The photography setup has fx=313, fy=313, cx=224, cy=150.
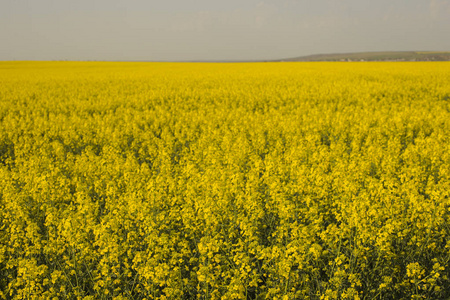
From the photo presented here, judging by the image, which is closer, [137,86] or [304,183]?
[304,183]

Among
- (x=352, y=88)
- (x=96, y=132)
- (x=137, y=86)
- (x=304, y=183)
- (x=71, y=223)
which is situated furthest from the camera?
(x=137, y=86)

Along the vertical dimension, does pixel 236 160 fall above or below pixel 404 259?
above

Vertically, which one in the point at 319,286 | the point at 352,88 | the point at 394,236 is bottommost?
the point at 319,286

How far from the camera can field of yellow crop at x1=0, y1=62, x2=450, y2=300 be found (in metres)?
3.63

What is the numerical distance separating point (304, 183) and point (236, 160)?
225 cm

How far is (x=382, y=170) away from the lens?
6.94 meters

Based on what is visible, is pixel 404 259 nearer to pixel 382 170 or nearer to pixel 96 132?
pixel 382 170

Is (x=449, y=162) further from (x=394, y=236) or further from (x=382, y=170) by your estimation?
(x=394, y=236)

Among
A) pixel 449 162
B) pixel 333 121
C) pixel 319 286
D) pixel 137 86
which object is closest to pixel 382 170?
pixel 449 162

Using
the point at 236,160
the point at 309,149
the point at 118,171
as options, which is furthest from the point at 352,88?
the point at 118,171

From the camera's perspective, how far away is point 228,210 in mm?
4980

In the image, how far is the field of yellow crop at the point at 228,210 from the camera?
3629 millimetres

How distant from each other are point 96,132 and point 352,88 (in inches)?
618

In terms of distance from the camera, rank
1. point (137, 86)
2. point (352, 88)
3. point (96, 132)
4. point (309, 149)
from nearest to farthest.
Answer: point (309, 149), point (96, 132), point (352, 88), point (137, 86)
